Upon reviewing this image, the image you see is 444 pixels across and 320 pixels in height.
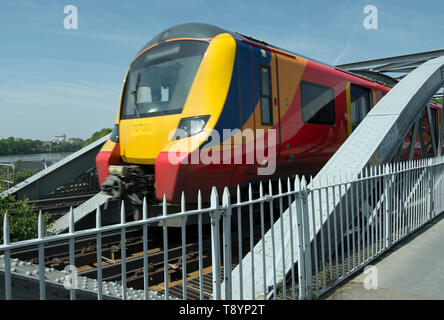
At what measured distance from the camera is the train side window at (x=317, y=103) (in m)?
6.82

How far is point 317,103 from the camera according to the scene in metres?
7.15

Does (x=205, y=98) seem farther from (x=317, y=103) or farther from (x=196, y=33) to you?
(x=317, y=103)

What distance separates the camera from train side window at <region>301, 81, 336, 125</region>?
6.82 m

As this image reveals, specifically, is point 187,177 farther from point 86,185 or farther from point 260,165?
point 86,185

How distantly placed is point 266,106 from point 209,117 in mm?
1236

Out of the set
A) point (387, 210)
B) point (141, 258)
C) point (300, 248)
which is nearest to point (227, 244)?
point (300, 248)

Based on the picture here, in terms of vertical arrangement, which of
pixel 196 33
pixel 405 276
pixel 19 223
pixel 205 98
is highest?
pixel 196 33

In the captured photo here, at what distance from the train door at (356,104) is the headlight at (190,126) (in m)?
4.46

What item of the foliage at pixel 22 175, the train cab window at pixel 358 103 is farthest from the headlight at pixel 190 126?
the foliage at pixel 22 175

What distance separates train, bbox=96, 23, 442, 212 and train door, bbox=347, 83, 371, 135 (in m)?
1.45

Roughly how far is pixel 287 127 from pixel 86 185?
8607 mm

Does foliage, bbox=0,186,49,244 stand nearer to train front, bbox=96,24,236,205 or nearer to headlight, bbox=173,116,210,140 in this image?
train front, bbox=96,24,236,205

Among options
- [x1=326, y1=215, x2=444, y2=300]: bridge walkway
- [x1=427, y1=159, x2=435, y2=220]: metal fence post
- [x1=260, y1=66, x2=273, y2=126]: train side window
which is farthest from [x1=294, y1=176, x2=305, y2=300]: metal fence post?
[x1=427, y1=159, x2=435, y2=220]: metal fence post

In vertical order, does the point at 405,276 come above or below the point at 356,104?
below
